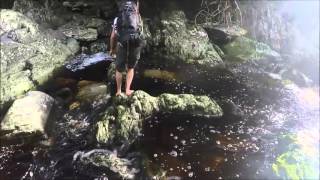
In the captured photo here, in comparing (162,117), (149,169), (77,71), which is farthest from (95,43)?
(149,169)

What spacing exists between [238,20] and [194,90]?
415cm

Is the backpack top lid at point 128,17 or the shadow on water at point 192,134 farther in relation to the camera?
the backpack top lid at point 128,17

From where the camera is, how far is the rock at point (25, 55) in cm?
871

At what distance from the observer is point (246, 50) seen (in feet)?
38.8

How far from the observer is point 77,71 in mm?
9953

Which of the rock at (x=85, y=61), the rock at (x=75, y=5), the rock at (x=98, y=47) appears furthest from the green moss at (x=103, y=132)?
the rock at (x=75, y=5)

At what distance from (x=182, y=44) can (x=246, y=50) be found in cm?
208

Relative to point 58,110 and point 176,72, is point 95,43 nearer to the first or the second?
point 176,72

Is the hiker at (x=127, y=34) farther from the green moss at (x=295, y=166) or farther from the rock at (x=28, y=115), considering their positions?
the green moss at (x=295, y=166)

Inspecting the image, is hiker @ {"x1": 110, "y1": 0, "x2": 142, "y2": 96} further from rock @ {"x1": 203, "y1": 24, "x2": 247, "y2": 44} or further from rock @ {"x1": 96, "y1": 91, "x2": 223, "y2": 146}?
rock @ {"x1": 203, "y1": 24, "x2": 247, "y2": 44}

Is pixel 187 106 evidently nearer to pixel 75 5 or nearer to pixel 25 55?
pixel 25 55

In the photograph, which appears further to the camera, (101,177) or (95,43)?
(95,43)

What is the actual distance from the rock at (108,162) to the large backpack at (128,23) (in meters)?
2.20

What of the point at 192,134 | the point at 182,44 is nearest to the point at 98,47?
the point at 182,44
